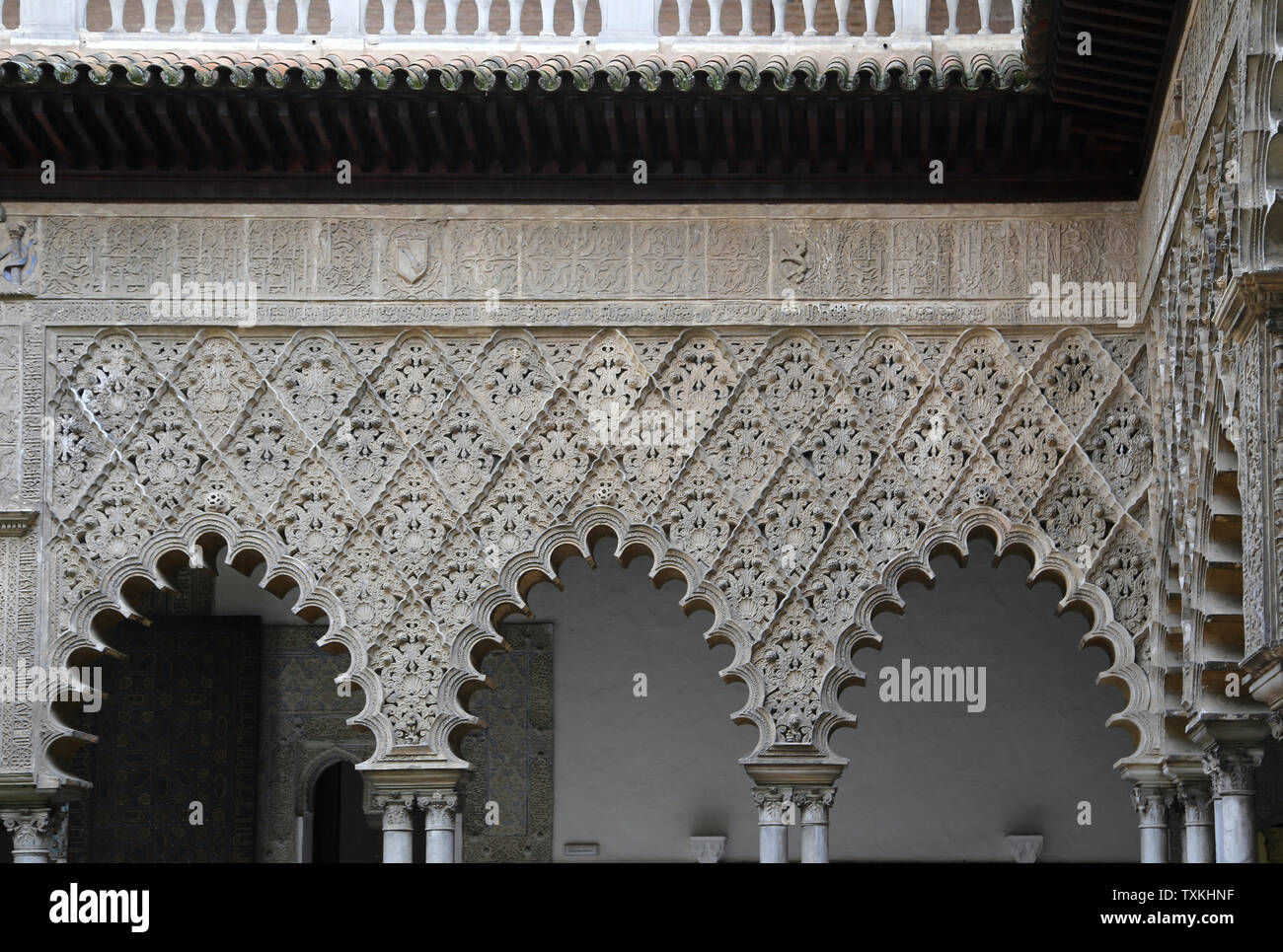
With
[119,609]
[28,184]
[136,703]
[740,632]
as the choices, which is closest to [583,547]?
[740,632]

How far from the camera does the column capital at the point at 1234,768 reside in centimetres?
682

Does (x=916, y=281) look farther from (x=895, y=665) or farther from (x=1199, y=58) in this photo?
(x=895, y=665)

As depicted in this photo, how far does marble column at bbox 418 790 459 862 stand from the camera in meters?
7.79

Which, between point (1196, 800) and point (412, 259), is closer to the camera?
point (1196, 800)

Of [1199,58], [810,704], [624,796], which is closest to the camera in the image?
[1199,58]

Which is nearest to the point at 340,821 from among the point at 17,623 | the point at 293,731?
the point at 293,731

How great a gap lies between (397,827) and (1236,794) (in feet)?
10.7

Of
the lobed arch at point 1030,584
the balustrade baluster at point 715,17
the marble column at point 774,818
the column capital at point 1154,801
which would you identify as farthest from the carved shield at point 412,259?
the column capital at point 1154,801

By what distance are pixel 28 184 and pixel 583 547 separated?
2.80m

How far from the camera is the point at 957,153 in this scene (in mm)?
8023

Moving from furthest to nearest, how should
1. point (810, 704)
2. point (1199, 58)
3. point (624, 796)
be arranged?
point (624, 796)
point (810, 704)
point (1199, 58)

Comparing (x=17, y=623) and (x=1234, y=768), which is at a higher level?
(x=17, y=623)

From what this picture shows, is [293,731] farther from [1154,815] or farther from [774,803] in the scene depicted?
[1154,815]

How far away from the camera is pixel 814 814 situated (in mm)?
7746
